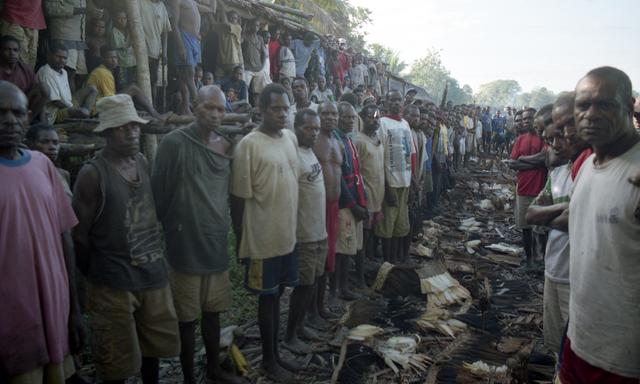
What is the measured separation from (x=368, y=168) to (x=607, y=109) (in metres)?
3.51

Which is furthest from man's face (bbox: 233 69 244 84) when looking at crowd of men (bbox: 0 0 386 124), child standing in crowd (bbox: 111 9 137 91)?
child standing in crowd (bbox: 111 9 137 91)

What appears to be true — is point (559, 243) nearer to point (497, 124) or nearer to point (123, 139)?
point (123, 139)

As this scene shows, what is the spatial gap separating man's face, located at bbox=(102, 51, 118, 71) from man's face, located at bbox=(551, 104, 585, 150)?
5.99m

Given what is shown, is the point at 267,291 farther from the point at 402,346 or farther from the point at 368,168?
the point at 368,168

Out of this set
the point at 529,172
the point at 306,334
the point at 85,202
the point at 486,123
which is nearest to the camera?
the point at 85,202

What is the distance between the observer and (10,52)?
4.40m

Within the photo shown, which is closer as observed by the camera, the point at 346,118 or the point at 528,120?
the point at 346,118

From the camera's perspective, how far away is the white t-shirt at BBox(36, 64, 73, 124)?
491 centimetres

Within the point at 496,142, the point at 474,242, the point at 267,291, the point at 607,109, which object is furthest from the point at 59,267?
the point at 496,142

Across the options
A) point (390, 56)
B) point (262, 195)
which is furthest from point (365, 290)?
point (390, 56)

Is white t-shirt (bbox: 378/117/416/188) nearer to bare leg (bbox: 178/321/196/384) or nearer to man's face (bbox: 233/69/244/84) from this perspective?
bare leg (bbox: 178/321/196/384)

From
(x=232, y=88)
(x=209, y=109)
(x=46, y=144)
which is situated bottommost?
(x=46, y=144)

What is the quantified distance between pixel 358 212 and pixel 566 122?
8.08 ft

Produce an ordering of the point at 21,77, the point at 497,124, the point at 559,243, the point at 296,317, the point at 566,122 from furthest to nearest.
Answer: the point at 497,124, the point at 21,77, the point at 296,317, the point at 559,243, the point at 566,122
